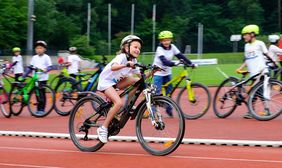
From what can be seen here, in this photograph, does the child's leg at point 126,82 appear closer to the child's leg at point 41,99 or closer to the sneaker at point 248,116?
the sneaker at point 248,116

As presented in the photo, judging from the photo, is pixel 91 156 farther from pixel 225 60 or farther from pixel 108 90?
pixel 225 60

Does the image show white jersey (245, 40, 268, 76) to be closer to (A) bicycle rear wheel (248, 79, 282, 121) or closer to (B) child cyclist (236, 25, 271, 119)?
(B) child cyclist (236, 25, 271, 119)

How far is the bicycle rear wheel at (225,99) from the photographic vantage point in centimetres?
1267

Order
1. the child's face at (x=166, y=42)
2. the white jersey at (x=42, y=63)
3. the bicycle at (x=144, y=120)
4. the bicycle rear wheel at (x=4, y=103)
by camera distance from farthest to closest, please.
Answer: the bicycle rear wheel at (x=4, y=103) < the white jersey at (x=42, y=63) < the child's face at (x=166, y=42) < the bicycle at (x=144, y=120)

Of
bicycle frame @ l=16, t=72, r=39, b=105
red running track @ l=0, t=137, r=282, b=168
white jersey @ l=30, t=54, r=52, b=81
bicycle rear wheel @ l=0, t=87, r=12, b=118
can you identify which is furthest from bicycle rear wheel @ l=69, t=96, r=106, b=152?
bicycle rear wheel @ l=0, t=87, r=12, b=118

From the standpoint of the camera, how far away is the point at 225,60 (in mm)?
62281

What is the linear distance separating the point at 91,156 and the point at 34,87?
21.2 ft

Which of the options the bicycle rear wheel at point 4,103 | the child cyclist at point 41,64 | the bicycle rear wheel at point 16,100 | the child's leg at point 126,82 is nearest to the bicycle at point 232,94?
the child's leg at point 126,82

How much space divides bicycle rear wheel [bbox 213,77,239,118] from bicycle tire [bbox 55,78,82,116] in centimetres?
376

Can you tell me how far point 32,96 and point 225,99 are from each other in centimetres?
503

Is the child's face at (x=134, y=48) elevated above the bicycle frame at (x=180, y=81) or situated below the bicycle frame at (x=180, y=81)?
above

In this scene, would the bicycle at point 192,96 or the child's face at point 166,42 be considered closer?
the bicycle at point 192,96

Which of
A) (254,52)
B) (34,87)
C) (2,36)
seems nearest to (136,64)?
(254,52)

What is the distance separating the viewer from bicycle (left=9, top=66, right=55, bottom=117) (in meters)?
14.8
